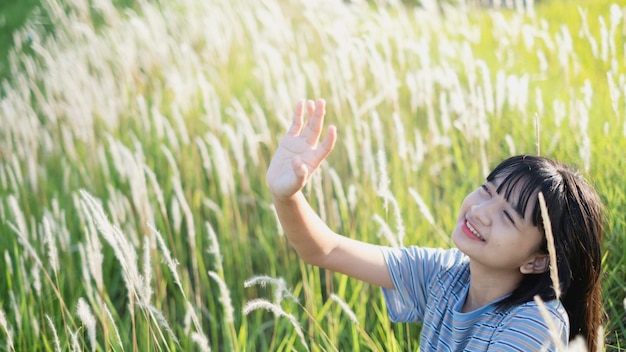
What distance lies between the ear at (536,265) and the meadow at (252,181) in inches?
9.9

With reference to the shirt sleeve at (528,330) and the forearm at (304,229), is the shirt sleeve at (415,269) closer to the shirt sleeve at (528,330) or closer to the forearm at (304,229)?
the forearm at (304,229)

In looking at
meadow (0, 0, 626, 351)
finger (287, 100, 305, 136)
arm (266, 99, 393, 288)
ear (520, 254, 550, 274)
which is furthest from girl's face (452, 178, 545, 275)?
finger (287, 100, 305, 136)

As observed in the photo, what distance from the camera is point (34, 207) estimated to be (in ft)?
10.5

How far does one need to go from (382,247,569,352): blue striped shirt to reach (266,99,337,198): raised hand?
1.05ft

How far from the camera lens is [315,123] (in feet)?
5.70

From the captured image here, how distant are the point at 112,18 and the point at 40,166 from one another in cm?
175

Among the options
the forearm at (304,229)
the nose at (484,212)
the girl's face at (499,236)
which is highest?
the forearm at (304,229)

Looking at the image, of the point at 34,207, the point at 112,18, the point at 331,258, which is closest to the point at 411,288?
the point at 331,258

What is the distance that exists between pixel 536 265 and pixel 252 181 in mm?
1824

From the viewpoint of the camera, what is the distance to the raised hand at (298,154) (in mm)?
1660

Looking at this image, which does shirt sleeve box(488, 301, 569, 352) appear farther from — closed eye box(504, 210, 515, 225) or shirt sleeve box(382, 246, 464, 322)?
shirt sleeve box(382, 246, 464, 322)

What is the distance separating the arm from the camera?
5.53 feet

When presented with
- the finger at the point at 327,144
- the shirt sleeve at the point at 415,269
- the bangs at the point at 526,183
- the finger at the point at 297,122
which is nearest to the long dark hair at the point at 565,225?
the bangs at the point at 526,183

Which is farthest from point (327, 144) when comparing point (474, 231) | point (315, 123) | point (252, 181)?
point (252, 181)
